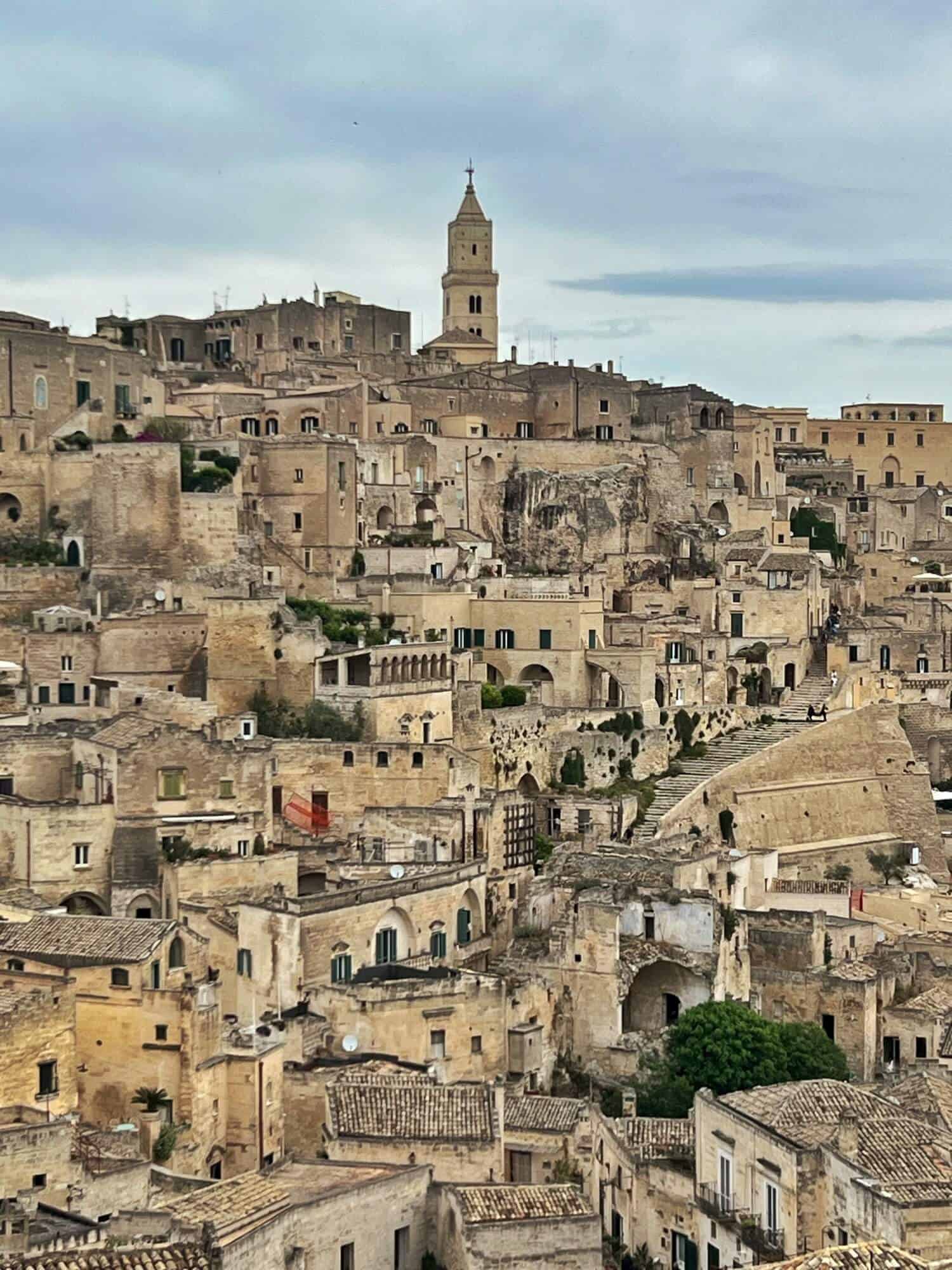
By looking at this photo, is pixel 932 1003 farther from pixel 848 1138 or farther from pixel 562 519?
pixel 562 519

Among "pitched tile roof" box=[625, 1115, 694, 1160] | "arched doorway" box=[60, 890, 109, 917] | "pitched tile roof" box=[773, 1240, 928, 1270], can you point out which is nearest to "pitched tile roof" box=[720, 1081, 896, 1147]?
"pitched tile roof" box=[625, 1115, 694, 1160]

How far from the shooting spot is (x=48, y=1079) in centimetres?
2792

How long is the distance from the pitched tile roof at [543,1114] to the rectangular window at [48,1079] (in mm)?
6082

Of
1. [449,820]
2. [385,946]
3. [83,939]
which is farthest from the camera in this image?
[449,820]

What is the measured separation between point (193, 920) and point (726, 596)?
26.1 metres

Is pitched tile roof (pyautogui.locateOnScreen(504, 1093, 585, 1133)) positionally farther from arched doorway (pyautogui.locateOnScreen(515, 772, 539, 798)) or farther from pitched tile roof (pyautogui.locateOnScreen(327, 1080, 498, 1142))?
arched doorway (pyautogui.locateOnScreen(515, 772, 539, 798))

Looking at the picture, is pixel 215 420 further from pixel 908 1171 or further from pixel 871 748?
pixel 908 1171

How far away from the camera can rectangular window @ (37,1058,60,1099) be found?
2777cm

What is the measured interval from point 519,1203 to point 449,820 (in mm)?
15649

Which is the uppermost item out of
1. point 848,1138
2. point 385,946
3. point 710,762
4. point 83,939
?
point 710,762

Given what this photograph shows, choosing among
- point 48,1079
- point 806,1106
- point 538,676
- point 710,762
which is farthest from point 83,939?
point 710,762

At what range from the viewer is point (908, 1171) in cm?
2447

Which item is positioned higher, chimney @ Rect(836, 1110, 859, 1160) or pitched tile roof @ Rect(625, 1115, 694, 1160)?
chimney @ Rect(836, 1110, 859, 1160)

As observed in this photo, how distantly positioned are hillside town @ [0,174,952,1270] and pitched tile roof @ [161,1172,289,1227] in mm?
89
